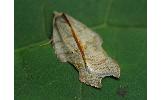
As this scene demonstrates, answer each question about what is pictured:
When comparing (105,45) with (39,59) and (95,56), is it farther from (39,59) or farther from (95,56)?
(39,59)

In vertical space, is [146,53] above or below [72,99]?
above

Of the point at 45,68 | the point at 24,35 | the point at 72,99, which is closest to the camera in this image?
the point at 72,99

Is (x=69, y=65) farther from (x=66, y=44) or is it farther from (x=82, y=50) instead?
(x=66, y=44)

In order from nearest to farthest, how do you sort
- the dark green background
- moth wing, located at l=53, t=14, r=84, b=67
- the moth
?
the dark green background
the moth
moth wing, located at l=53, t=14, r=84, b=67

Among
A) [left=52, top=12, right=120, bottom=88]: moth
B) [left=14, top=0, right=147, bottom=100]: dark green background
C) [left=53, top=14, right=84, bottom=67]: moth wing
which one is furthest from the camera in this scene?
[left=53, top=14, right=84, bottom=67]: moth wing

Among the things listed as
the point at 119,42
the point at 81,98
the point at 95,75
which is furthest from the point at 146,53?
the point at 81,98

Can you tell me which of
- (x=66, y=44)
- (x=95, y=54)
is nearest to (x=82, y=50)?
(x=95, y=54)
